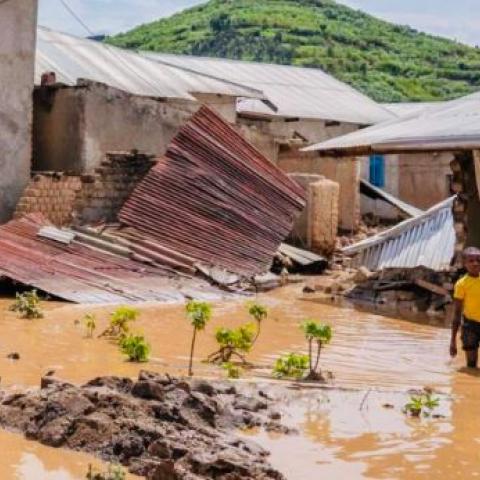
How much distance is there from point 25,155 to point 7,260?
295cm

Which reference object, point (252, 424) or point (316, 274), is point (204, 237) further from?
point (252, 424)

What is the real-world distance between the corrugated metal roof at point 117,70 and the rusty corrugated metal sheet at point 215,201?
430cm

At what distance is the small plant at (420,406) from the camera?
251 inches

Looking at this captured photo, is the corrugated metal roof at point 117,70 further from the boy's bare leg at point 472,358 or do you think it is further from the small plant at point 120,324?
the boy's bare leg at point 472,358

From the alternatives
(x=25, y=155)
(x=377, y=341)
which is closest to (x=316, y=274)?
(x=25, y=155)

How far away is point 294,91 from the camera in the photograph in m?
30.0

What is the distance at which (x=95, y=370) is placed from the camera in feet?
25.1

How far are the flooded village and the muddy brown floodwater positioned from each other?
2 centimetres

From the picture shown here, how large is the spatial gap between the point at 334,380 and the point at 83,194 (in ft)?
26.7

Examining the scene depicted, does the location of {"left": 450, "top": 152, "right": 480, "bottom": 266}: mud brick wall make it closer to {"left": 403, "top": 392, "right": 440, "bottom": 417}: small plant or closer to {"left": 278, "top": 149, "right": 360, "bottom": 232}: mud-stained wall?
{"left": 403, "top": 392, "right": 440, "bottom": 417}: small plant

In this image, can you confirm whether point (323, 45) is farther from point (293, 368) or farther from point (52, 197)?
point (293, 368)

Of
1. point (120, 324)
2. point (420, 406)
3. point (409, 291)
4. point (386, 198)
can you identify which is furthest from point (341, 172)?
point (420, 406)

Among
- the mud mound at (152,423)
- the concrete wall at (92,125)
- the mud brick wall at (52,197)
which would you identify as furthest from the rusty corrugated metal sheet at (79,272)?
the mud mound at (152,423)

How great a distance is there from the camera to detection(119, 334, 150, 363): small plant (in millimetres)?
7977
